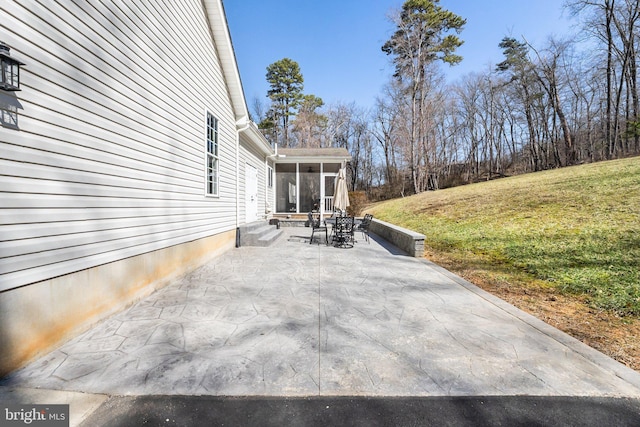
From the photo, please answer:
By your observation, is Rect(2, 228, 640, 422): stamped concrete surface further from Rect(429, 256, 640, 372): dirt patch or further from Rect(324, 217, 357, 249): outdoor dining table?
Rect(324, 217, 357, 249): outdoor dining table

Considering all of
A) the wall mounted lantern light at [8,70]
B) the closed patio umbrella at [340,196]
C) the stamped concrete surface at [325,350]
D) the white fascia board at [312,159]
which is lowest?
the stamped concrete surface at [325,350]

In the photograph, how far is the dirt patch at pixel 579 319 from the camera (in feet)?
8.87

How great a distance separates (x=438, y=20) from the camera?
2112cm

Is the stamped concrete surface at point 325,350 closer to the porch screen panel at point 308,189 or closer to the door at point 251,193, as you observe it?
the door at point 251,193

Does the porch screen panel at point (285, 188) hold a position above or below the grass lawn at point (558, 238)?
above

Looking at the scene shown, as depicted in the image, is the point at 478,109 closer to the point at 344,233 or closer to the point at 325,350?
the point at 344,233

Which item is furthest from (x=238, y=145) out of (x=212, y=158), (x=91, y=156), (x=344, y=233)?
(x=91, y=156)

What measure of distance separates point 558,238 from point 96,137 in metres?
9.02

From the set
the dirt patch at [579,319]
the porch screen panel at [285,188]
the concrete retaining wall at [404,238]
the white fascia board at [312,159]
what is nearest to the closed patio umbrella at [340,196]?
the concrete retaining wall at [404,238]

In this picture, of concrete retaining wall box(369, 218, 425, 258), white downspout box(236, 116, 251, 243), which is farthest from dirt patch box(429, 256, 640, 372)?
white downspout box(236, 116, 251, 243)

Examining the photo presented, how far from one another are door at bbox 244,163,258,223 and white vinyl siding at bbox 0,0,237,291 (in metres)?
3.78

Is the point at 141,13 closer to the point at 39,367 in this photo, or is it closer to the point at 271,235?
the point at 39,367

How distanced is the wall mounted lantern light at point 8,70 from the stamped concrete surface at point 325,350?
2347 mm

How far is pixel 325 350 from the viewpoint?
264 cm
